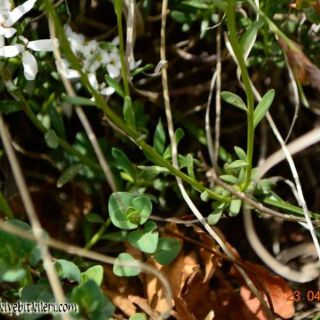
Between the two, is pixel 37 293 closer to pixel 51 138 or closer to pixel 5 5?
pixel 51 138

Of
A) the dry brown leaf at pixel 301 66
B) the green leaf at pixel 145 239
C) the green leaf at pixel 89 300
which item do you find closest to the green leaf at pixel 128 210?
the green leaf at pixel 145 239

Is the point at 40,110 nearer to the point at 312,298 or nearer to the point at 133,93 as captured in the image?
the point at 133,93

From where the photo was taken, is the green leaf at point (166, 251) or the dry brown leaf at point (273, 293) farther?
the dry brown leaf at point (273, 293)

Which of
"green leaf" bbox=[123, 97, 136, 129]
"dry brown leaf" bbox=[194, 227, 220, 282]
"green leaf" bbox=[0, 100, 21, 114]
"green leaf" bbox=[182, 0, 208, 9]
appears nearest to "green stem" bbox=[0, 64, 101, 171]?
"green leaf" bbox=[0, 100, 21, 114]

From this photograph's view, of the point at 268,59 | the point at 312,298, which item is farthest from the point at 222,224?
the point at 268,59

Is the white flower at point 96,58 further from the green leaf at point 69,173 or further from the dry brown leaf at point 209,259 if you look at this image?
the dry brown leaf at point 209,259

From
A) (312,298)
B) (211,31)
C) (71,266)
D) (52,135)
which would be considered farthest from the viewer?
(211,31)

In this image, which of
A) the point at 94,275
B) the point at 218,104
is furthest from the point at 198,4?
the point at 94,275
